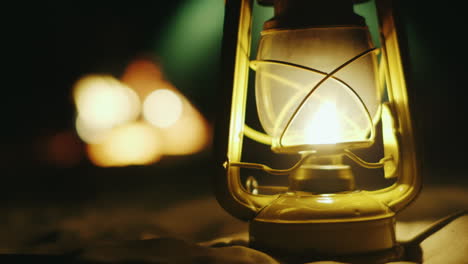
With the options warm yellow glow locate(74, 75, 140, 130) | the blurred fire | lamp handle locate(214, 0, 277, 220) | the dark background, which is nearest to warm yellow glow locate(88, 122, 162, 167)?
the blurred fire

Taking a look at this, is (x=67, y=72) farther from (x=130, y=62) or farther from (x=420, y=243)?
(x=420, y=243)

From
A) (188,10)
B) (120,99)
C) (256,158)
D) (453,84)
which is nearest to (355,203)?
(256,158)

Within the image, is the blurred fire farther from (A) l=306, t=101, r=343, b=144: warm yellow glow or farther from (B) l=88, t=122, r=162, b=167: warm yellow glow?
(A) l=306, t=101, r=343, b=144: warm yellow glow

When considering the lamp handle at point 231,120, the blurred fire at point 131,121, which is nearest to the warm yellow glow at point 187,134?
the blurred fire at point 131,121

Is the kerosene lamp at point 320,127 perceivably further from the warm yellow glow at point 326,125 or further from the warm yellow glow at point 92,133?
the warm yellow glow at point 92,133

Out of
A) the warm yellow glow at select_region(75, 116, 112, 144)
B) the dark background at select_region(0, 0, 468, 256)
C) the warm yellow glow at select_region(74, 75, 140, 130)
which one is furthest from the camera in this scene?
the warm yellow glow at select_region(74, 75, 140, 130)

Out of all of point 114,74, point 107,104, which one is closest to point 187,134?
point 114,74

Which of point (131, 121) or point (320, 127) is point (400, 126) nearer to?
point (320, 127)
